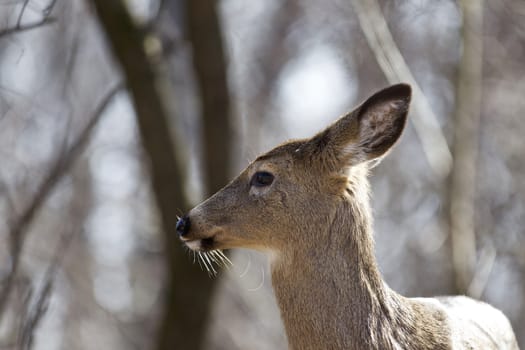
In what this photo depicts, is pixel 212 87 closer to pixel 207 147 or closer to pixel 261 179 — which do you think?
pixel 207 147

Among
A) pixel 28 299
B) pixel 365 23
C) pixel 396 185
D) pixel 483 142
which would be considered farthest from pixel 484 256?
pixel 396 185

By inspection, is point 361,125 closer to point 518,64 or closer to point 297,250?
point 297,250

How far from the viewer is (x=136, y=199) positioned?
19.0 metres

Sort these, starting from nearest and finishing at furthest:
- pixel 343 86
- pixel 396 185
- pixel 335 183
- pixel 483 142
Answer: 1. pixel 335 183
2. pixel 343 86
3. pixel 483 142
4. pixel 396 185

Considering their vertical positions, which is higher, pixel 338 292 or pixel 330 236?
pixel 330 236

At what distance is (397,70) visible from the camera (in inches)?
312

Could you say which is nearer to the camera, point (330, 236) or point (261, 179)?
point (330, 236)

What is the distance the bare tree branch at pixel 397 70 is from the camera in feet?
26.0

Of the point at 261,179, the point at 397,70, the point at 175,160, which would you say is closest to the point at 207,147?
the point at 175,160

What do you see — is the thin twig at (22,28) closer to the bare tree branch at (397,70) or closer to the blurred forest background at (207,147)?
the blurred forest background at (207,147)

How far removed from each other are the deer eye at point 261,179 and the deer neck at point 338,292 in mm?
404

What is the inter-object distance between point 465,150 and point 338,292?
4596mm

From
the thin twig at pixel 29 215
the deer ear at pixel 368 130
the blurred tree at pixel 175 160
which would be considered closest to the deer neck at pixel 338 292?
the deer ear at pixel 368 130

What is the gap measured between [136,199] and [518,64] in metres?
8.63
